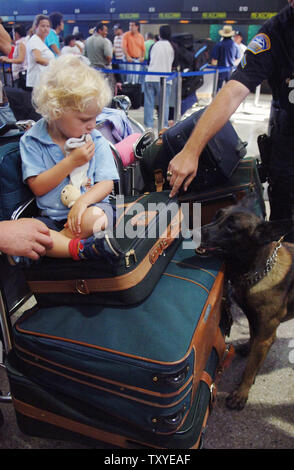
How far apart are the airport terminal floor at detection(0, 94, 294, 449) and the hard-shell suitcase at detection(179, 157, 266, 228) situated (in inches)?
33.7

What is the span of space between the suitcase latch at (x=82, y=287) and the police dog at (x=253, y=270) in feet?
1.98

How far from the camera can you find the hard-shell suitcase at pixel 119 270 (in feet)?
4.17

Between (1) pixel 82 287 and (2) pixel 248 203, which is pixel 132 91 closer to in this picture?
(2) pixel 248 203

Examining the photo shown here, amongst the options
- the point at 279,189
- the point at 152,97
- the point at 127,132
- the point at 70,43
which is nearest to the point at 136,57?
the point at 70,43

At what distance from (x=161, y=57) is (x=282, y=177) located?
5.95 metres

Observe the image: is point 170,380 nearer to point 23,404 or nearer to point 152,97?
point 23,404

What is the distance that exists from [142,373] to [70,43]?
29.9 feet

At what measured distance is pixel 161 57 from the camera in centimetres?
704

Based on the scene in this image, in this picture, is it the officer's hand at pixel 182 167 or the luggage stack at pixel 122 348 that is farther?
the officer's hand at pixel 182 167

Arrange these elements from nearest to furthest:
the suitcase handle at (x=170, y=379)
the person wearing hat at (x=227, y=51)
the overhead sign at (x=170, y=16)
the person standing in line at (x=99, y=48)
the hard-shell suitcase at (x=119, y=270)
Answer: the suitcase handle at (x=170, y=379), the hard-shell suitcase at (x=119, y=270), the person standing in line at (x=99, y=48), the person wearing hat at (x=227, y=51), the overhead sign at (x=170, y=16)

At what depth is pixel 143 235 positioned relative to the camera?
1.39 m

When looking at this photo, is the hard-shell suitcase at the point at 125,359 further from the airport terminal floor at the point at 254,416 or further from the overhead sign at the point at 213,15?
the overhead sign at the point at 213,15

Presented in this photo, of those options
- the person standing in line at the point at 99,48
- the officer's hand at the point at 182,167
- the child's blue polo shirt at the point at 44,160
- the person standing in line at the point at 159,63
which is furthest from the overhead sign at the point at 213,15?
the child's blue polo shirt at the point at 44,160

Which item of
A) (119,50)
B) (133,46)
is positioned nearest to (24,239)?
(133,46)
